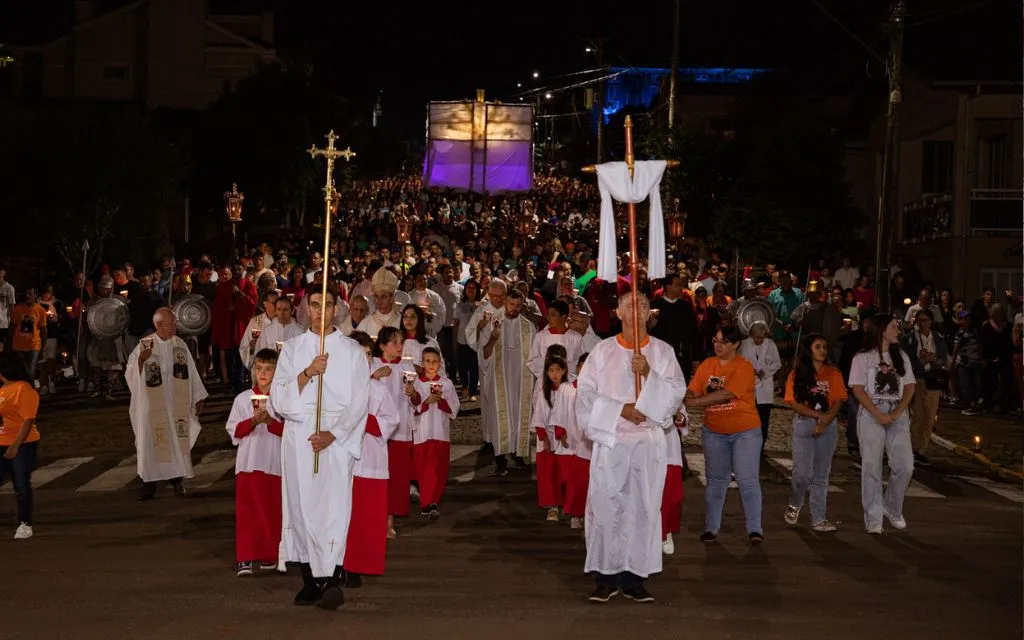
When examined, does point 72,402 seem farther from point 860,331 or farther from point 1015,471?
point 1015,471

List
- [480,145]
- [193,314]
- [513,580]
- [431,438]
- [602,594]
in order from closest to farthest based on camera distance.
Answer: [602,594] < [513,580] < [431,438] < [193,314] < [480,145]

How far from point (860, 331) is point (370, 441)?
9050 mm

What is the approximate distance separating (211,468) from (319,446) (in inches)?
322

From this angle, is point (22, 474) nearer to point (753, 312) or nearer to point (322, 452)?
point (322, 452)

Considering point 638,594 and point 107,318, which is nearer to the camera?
point 638,594

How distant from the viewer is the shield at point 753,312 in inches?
Result: 801

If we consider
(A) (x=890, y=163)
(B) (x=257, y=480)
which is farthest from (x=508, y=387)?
(A) (x=890, y=163)

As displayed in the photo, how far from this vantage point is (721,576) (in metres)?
10.7

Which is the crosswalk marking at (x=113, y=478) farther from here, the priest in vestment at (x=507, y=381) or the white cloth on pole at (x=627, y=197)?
the white cloth on pole at (x=627, y=197)

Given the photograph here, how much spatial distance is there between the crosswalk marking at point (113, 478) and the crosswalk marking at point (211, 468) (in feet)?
2.30

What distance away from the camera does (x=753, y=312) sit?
20703 millimetres

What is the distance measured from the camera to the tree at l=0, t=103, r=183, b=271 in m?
37.4

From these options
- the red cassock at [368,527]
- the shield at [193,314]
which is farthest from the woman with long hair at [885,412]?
the shield at [193,314]

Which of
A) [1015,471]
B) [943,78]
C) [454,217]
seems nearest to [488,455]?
[1015,471]
